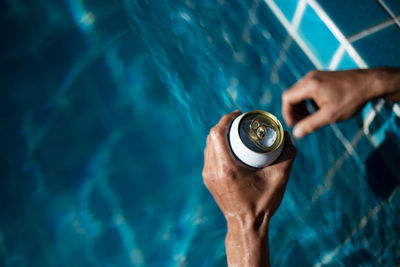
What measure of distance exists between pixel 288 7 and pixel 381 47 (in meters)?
0.44

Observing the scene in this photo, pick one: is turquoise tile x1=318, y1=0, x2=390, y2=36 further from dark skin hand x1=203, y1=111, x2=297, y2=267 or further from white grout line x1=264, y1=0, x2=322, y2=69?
dark skin hand x1=203, y1=111, x2=297, y2=267

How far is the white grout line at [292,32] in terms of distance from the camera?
1.55 meters

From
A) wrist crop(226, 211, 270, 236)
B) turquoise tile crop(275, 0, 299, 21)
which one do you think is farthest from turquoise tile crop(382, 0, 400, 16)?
wrist crop(226, 211, 270, 236)

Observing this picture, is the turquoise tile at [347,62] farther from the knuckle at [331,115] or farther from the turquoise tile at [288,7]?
the knuckle at [331,115]

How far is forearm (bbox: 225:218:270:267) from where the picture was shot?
2.98ft

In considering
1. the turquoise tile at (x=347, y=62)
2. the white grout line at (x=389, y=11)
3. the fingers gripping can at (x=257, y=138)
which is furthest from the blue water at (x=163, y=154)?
the fingers gripping can at (x=257, y=138)

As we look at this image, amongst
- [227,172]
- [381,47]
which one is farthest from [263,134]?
[381,47]

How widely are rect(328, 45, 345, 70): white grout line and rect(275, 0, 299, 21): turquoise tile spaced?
0.89 feet

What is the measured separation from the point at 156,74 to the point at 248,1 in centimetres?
56

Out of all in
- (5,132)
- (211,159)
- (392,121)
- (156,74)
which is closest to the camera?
(211,159)

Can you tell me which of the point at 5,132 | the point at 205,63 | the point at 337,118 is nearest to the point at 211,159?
the point at 337,118

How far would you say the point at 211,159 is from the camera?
913mm

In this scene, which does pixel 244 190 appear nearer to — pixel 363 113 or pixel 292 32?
pixel 363 113

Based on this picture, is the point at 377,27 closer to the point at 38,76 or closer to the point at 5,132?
the point at 38,76
